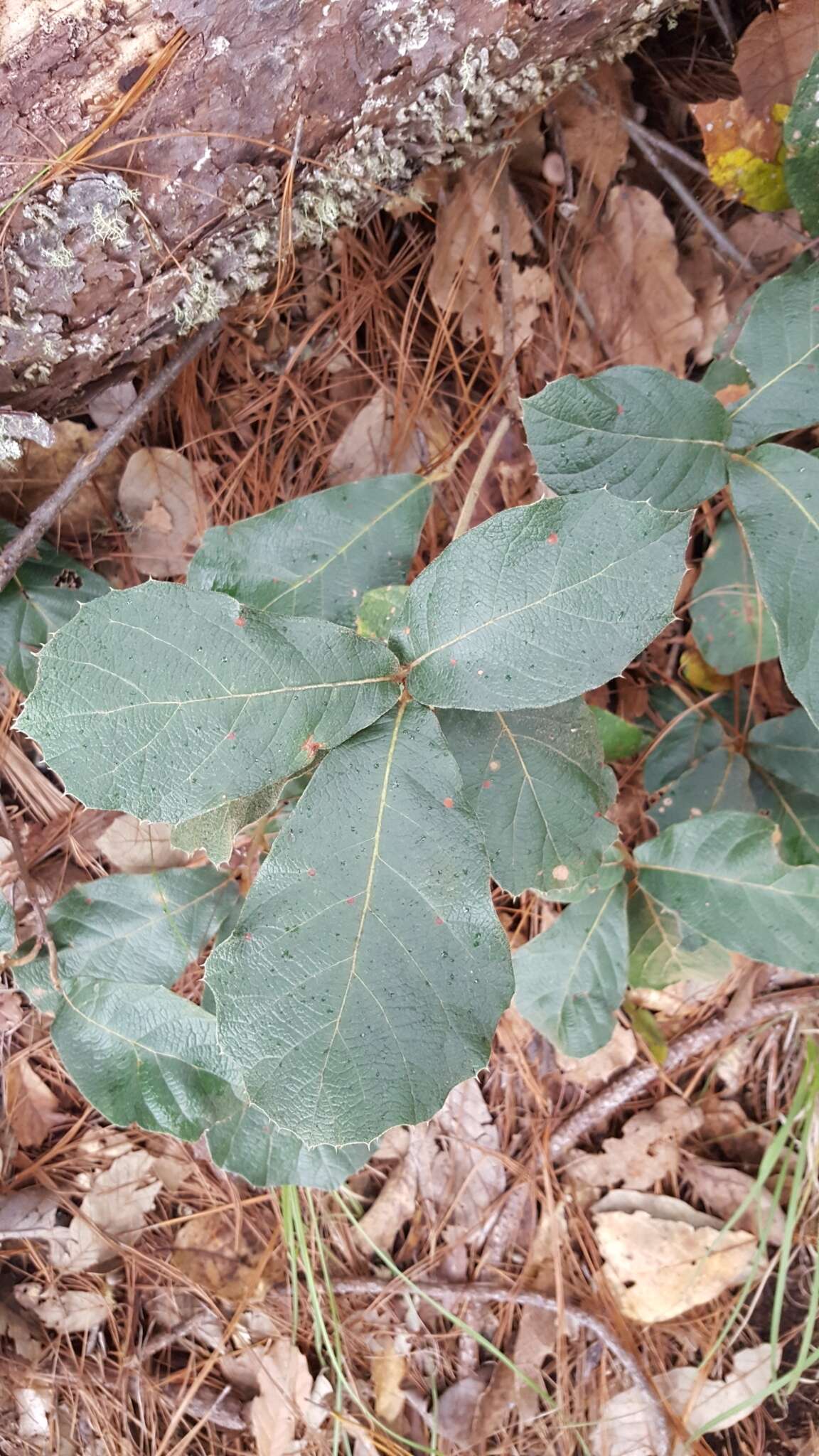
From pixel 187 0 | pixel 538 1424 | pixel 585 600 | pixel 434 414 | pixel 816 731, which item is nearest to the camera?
pixel 585 600

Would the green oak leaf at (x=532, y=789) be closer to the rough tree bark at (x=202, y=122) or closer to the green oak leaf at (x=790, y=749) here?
the green oak leaf at (x=790, y=749)

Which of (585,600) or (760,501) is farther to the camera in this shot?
(760,501)

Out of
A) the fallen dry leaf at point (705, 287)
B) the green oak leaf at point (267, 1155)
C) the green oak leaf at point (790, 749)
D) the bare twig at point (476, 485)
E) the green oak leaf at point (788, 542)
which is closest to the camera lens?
the green oak leaf at point (788, 542)

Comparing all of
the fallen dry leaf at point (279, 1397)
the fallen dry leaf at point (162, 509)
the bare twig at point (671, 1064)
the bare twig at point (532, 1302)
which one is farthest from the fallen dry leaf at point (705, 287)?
the fallen dry leaf at point (279, 1397)

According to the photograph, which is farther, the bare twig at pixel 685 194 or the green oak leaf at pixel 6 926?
the bare twig at pixel 685 194

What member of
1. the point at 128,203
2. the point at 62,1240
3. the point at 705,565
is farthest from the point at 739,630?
the point at 62,1240

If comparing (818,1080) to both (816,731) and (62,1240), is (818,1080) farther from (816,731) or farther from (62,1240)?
(62,1240)
